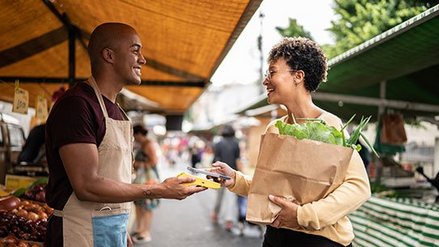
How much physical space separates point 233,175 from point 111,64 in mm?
1040

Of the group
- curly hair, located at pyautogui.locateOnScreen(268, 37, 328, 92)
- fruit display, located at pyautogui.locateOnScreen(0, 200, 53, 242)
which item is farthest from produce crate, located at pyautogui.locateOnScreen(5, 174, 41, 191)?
curly hair, located at pyautogui.locateOnScreen(268, 37, 328, 92)

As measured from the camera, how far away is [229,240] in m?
8.59

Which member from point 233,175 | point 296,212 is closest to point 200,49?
point 233,175

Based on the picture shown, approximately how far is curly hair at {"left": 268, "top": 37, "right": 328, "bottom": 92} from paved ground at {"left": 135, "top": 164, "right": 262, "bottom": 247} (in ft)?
19.5

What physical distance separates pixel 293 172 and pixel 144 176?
21.9 feet

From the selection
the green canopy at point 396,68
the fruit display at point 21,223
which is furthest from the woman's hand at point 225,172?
the green canopy at point 396,68

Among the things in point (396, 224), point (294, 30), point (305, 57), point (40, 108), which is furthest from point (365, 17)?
point (40, 108)

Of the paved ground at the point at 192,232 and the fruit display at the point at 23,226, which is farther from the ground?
the fruit display at the point at 23,226

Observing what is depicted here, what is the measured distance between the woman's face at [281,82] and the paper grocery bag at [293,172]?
37 centimetres

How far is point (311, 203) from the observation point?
2246 millimetres

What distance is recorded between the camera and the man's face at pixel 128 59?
2.50 meters

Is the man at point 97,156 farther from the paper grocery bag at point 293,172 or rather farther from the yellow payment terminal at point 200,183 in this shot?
the paper grocery bag at point 293,172

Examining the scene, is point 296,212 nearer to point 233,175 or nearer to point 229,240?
point 233,175

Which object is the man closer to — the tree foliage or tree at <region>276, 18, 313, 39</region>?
the tree foliage
